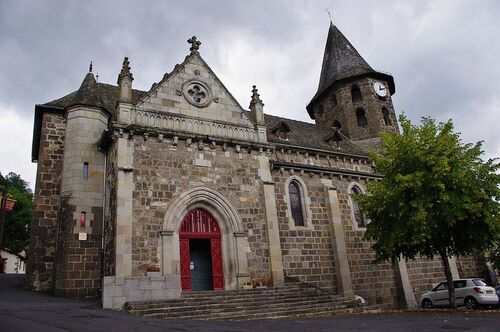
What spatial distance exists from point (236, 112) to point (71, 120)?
7309mm

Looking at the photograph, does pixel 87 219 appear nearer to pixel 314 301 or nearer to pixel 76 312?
pixel 76 312

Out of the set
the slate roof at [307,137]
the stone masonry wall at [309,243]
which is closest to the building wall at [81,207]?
the stone masonry wall at [309,243]

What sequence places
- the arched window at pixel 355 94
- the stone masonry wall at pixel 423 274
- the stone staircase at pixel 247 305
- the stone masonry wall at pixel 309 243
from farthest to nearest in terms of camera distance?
the arched window at pixel 355 94, the stone masonry wall at pixel 423 274, the stone masonry wall at pixel 309 243, the stone staircase at pixel 247 305

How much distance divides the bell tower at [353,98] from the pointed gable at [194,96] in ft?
44.4

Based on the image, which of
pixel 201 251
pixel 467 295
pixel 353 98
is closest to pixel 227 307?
pixel 201 251

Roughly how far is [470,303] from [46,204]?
60.7 feet

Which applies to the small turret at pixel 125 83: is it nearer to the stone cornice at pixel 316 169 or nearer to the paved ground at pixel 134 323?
the stone cornice at pixel 316 169

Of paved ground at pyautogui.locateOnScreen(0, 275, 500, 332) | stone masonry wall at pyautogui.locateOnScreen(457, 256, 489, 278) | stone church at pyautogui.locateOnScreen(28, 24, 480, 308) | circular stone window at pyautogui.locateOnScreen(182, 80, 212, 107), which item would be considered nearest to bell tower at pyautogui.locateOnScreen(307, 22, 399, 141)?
stone church at pyautogui.locateOnScreen(28, 24, 480, 308)

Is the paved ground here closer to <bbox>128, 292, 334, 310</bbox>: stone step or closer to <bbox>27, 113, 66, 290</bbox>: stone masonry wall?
<bbox>128, 292, 334, 310</bbox>: stone step

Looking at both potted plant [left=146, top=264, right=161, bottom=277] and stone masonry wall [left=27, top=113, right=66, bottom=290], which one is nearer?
potted plant [left=146, top=264, right=161, bottom=277]

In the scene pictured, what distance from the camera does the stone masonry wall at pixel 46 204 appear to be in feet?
50.4

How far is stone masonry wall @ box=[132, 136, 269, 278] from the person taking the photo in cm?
1420

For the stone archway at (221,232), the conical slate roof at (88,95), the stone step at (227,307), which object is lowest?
the stone step at (227,307)

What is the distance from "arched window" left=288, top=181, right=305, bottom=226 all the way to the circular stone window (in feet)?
19.6
